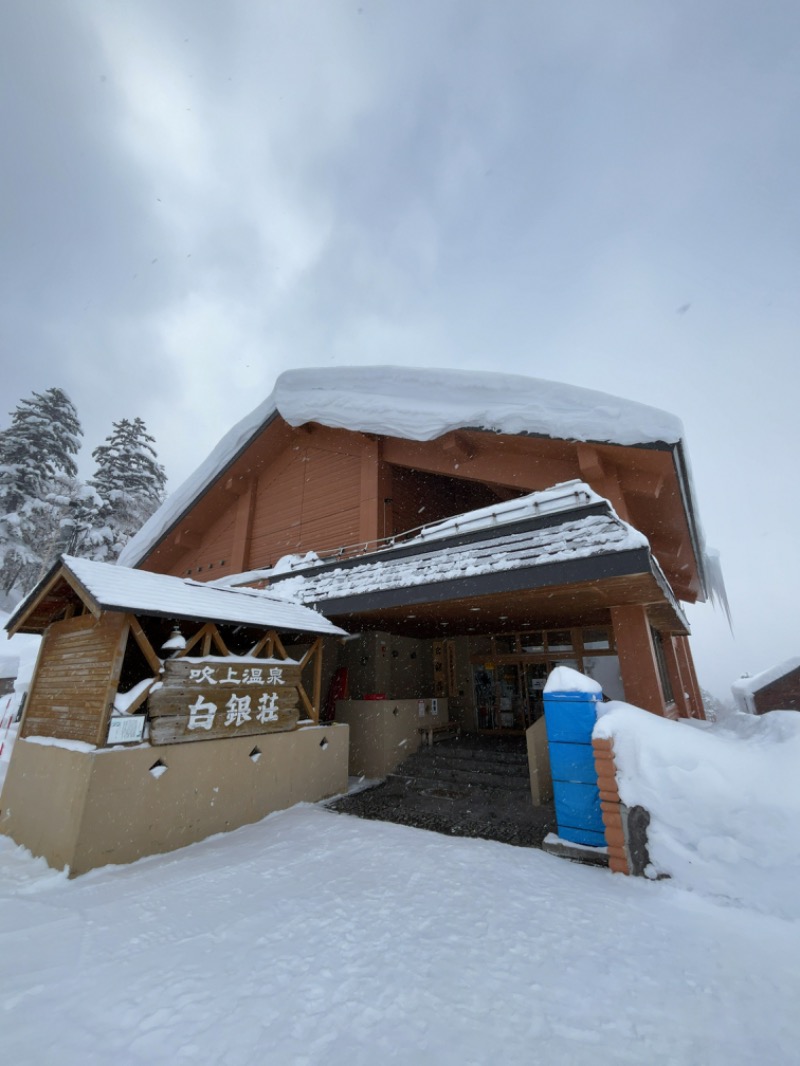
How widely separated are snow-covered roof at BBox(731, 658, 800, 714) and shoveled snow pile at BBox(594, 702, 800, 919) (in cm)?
2956

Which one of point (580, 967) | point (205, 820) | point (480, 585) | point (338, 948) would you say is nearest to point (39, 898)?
point (205, 820)

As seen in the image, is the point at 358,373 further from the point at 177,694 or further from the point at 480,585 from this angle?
the point at 177,694

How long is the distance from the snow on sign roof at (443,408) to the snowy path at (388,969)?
6.33m

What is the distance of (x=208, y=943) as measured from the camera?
3.46 metres

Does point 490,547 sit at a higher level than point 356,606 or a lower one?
higher

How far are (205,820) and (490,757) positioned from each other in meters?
5.36

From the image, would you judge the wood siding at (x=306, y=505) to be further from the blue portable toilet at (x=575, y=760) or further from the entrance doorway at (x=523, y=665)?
the blue portable toilet at (x=575, y=760)

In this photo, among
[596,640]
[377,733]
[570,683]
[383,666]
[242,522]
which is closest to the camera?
[570,683]

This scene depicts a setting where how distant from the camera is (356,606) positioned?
28.5 feet

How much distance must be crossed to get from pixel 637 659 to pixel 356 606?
504 cm

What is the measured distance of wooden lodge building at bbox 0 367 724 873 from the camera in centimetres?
582

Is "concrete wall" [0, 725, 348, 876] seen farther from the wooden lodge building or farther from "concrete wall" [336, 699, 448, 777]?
"concrete wall" [336, 699, 448, 777]

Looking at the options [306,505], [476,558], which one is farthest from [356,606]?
[306,505]

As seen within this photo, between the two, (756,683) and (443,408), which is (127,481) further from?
(756,683)
